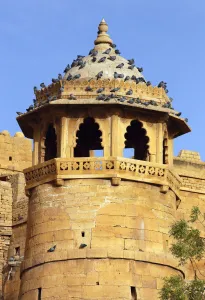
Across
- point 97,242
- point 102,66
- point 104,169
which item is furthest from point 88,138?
point 97,242

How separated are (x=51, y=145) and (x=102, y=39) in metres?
2.66

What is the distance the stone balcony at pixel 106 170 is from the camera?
28969mm

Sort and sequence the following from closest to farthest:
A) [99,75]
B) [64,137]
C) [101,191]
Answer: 1. [101,191]
2. [64,137]
3. [99,75]

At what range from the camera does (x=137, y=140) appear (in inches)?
1237

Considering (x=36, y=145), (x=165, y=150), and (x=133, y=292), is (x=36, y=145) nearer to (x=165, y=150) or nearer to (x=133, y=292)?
(x=165, y=150)

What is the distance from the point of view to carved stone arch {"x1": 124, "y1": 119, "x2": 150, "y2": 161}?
1206 inches

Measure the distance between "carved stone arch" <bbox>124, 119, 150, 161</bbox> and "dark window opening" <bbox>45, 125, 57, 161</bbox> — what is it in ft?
5.28

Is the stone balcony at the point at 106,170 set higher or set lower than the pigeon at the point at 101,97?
lower

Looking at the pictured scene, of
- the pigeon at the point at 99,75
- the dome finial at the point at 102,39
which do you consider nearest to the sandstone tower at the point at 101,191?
the pigeon at the point at 99,75

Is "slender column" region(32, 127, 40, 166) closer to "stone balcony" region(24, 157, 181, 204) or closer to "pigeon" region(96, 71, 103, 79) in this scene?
"stone balcony" region(24, 157, 181, 204)

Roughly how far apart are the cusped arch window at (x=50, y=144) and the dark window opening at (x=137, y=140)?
164 cm

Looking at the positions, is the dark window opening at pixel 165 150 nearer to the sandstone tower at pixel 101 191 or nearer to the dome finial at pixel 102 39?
the sandstone tower at pixel 101 191

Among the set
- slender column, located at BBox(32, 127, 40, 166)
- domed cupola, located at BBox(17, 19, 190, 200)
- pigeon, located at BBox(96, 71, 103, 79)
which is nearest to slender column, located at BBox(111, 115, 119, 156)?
domed cupola, located at BBox(17, 19, 190, 200)

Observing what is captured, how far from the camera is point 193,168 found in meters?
37.4
